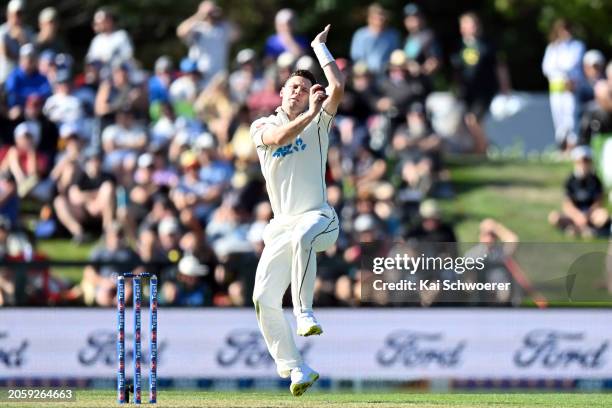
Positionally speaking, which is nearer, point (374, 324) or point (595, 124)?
point (374, 324)

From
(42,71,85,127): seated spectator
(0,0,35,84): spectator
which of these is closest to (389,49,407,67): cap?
(42,71,85,127): seated spectator

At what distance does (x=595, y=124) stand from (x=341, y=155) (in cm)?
408

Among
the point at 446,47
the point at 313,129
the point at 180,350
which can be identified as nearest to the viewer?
the point at 313,129

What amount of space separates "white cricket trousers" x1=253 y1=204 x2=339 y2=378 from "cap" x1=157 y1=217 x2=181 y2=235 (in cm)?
577

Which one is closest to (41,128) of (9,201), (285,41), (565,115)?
(9,201)

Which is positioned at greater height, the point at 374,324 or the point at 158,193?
the point at 158,193

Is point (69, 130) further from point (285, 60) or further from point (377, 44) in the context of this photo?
point (377, 44)

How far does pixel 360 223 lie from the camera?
18000mm

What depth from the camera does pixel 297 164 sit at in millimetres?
11656

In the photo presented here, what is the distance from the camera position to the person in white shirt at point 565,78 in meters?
21.6

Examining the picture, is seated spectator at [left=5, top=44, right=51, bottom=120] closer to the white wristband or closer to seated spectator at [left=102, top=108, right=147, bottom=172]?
seated spectator at [left=102, top=108, right=147, bottom=172]

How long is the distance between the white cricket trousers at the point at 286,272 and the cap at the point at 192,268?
12.5 ft

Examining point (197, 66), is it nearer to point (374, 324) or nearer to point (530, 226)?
point (530, 226)

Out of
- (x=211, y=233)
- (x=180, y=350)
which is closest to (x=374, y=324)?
(x=180, y=350)
